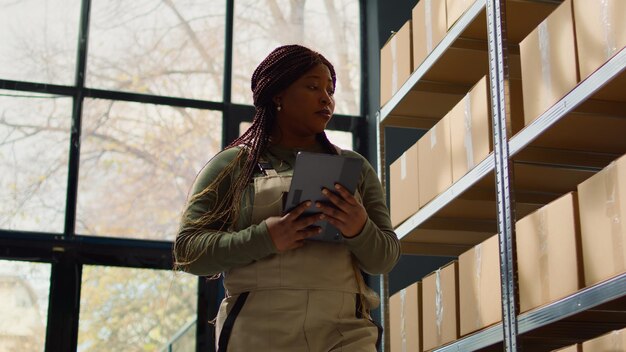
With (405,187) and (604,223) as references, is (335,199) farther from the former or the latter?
(405,187)

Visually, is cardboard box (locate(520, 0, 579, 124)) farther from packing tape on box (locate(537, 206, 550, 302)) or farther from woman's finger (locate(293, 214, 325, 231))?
woman's finger (locate(293, 214, 325, 231))

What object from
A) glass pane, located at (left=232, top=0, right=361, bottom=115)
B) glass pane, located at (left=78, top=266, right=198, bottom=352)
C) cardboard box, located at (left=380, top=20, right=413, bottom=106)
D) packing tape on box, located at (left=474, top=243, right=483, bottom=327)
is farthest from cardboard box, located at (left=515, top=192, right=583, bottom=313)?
glass pane, located at (left=232, top=0, right=361, bottom=115)

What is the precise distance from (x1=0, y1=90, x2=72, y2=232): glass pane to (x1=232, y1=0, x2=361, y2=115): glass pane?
1118mm

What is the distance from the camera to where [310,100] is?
2.07 metres

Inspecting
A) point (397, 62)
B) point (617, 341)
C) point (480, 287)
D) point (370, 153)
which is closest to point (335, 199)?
point (617, 341)

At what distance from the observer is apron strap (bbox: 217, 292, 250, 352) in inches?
75.7

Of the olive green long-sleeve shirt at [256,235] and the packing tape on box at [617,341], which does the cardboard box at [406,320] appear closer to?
the packing tape on box at [617,341]

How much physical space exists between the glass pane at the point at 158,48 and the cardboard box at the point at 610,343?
3459mm

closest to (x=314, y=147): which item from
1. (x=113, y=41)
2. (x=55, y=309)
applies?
(x=55, y=309)

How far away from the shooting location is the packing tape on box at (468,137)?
296cm

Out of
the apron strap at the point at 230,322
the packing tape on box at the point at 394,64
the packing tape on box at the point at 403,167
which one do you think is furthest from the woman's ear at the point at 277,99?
the packing tape on box at the point at 394,64

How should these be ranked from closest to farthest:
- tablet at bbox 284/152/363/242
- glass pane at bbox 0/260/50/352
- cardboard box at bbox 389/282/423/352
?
tablet at bbox 284/152/363/242
cardboard box at bbox 389/282/423/352
glass pane at bbox 0/260/50/352

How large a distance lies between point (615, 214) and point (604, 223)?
45 millimetres

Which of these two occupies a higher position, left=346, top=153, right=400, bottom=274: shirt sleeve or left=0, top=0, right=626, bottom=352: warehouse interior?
left=0, top=0, right=626, bottom=352: warehouse interior
